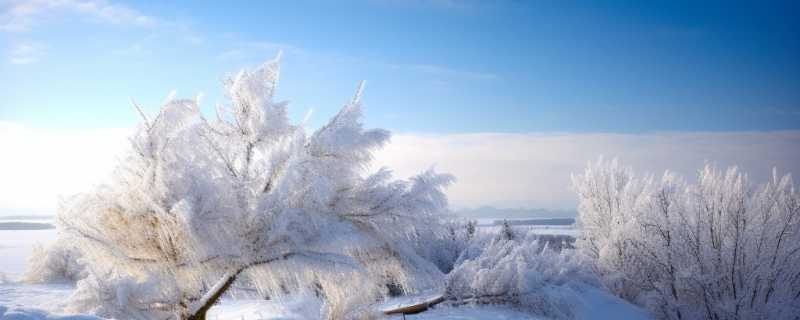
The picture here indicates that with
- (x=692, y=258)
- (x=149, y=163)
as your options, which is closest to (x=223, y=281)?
(x=149, y=163)

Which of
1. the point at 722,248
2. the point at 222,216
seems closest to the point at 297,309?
the point at 222,216

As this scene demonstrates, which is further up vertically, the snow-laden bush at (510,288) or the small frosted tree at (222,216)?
the small frosted tree at (222,216)

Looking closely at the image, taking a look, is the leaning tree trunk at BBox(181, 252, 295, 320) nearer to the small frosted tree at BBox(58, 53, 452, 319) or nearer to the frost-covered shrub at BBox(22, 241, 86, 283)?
the small frosted tree at BBox(58, 53, 452, 319)

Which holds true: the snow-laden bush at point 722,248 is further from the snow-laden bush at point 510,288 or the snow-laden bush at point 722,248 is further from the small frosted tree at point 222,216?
the small frosted tree at point 222,216

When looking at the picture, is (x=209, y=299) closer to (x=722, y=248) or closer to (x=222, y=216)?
(x=222, y=216)

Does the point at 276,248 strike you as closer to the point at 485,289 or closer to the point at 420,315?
the point at 420,315

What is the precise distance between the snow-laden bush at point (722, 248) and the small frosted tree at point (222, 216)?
7217 millimetres

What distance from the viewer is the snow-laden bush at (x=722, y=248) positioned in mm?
10508

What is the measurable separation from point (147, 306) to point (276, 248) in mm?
1495

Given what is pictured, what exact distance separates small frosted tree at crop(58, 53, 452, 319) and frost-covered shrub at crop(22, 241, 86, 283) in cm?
1477

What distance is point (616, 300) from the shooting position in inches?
440

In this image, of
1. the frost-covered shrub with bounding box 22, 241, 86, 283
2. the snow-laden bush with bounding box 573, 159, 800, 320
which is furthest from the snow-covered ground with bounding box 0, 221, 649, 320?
the frost-covered shrub with bounding box 22, 241, 86, 283

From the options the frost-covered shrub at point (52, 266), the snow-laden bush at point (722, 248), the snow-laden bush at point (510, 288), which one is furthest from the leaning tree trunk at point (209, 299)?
the frost-covered shrub at point (52, 266)

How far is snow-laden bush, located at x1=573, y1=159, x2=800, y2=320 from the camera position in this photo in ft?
34.5
